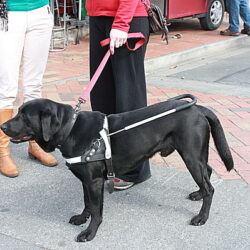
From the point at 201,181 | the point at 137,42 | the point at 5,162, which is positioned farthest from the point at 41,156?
the point at 201,181

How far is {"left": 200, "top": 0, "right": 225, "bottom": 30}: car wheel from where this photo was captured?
10.7m

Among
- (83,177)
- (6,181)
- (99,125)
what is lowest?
(6,181)

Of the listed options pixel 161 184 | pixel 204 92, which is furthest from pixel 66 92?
pixel 161 184

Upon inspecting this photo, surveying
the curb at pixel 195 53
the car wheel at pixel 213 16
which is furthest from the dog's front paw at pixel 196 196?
the car wheel at pixel 213 16

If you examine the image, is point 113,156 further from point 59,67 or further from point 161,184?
point 59,67

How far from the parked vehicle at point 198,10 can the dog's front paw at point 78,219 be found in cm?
717

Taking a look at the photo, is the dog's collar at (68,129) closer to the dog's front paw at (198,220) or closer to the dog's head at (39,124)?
the dog's head at (39,124)

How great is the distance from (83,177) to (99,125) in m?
0.34

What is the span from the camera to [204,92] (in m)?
6.26

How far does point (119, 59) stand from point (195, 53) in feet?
18.6

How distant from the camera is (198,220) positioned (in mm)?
3059

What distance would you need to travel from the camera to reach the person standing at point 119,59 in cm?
304

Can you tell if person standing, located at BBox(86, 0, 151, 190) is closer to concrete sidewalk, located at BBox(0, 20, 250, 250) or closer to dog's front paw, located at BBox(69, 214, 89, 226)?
concrete sidewalk, located at BBox(0, 20, 250, 250)

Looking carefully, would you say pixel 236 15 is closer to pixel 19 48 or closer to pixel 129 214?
pixel 19 48
